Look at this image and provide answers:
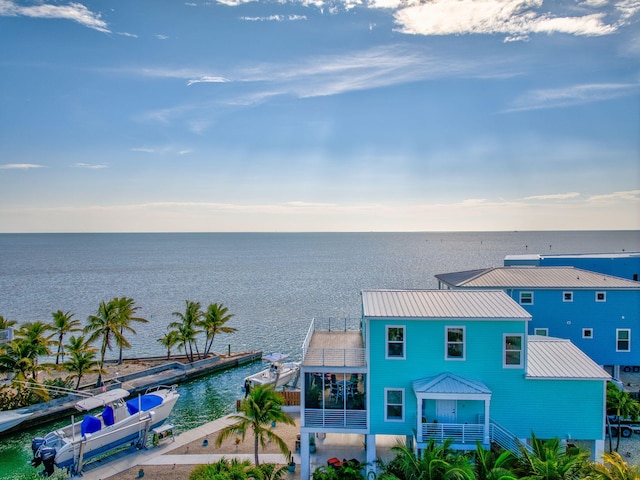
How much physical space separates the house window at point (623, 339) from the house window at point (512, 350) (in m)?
16.4

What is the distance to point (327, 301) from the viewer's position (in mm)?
83312

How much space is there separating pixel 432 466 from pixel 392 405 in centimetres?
415

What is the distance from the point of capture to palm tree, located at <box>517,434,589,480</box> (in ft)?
48.0

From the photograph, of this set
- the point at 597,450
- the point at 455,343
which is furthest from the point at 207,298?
the point at 597,450

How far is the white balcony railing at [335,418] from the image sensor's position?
1956 cm

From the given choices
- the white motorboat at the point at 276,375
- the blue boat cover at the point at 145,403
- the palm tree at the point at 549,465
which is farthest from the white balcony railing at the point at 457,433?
the white motorboat at the point at 276,375

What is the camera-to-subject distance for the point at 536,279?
3167cm

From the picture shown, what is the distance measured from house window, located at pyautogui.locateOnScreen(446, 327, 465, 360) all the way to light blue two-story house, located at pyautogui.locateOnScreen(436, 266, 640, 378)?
37.4ft

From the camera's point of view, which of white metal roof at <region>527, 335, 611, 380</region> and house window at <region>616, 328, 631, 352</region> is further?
house window at <region>616, 328, 631, 352</region>

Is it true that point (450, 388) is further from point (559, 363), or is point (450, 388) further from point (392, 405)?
point (559, 363)

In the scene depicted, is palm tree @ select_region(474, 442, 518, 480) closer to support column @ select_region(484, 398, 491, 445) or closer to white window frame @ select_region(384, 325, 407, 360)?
support column @ select_region(484, 398, 491, 445)

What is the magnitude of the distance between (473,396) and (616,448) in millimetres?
10379

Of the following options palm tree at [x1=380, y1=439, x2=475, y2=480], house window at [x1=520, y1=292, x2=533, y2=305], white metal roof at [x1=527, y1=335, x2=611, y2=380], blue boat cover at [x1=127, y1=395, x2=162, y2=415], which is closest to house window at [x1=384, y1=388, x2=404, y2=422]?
palm tree at [x1=380, y1=439, x2=475, y2=480]

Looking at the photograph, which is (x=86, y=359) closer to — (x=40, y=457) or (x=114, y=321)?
(x=114, y=321)
